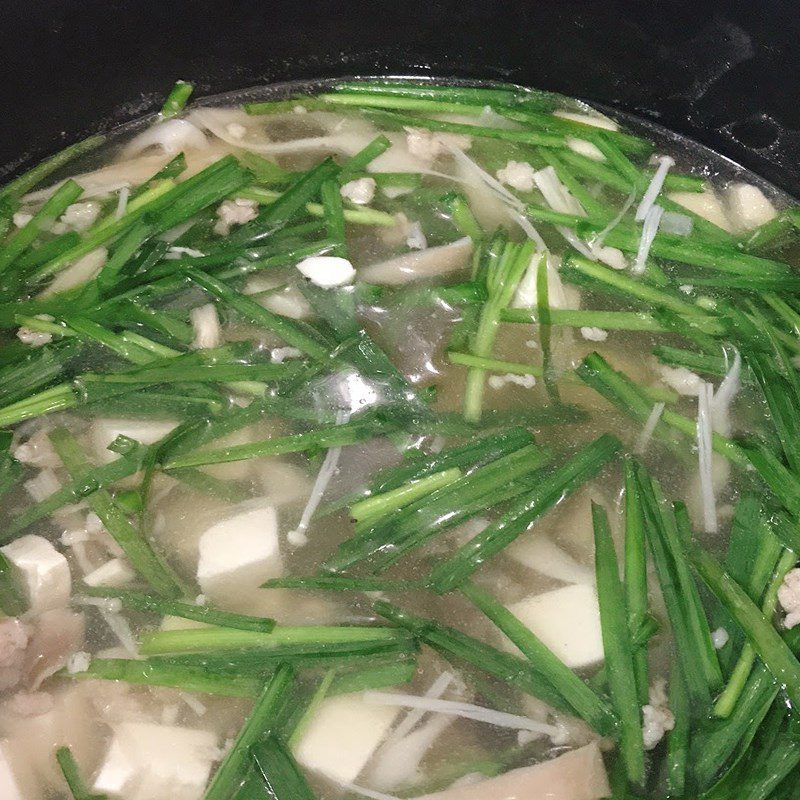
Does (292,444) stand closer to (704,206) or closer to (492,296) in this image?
(492,296)

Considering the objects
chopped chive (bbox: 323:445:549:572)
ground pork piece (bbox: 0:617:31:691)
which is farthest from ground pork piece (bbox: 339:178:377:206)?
ground pork piece (bbox: 0:617:31:691)


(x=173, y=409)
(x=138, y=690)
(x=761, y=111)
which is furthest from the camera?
(x=761, y=111)

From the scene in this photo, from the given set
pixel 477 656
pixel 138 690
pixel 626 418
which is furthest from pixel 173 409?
pixel 626 418

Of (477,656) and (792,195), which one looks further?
(792,195)

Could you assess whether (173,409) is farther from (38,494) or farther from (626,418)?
(626,418)

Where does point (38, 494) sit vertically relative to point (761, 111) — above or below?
below

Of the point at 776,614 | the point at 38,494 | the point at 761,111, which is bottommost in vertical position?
the point at 776,614

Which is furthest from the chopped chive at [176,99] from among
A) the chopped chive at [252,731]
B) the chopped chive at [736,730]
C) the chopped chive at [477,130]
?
the chopped chive at [736,730]

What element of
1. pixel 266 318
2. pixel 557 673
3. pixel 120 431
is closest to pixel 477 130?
pixel 266 318
